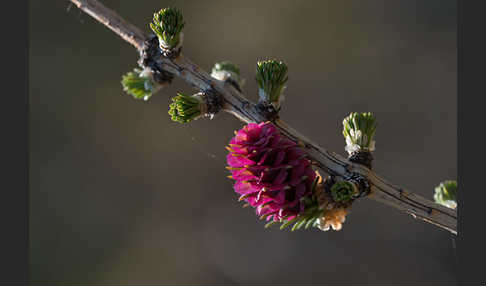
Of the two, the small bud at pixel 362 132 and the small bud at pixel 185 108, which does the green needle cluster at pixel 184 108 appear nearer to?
the small bud at pixel 185 108

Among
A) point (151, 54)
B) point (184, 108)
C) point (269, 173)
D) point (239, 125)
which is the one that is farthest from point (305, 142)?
point (239, 125)

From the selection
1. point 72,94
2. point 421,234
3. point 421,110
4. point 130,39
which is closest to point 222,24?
point 72,94

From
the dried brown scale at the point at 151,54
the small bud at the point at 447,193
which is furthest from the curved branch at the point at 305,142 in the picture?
the small bud at the point at 447,193

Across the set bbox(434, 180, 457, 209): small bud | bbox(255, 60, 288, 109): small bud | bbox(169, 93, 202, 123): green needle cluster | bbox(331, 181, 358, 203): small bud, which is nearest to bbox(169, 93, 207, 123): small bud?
bbox(169, 93, 202, 123): green needle cluster

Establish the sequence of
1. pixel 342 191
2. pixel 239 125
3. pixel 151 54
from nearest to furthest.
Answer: pixel 342 191, pixel 151 54, pixel 239 125

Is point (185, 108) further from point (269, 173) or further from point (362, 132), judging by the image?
point (362, 132)
